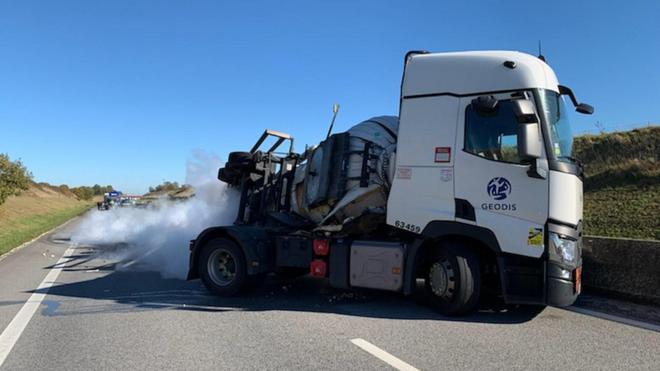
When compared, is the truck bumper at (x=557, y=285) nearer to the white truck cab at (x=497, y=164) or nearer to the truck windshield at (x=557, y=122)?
the white truck cab at (x=497, y=164)

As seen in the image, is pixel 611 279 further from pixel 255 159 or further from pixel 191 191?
pixel 191 191

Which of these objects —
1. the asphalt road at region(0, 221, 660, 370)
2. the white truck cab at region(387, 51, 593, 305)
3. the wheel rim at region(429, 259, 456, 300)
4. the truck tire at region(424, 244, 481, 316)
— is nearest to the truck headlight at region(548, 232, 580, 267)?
the white truck cab at region(387, 51, 593, 305)

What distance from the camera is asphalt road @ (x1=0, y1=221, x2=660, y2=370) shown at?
4980mm

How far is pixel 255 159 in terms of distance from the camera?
10047 millimetres

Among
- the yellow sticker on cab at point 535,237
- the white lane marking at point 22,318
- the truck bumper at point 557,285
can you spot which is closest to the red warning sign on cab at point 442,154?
the yellow sticker on cab at point 535,237

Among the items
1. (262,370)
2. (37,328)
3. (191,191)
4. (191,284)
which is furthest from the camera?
(191,191)

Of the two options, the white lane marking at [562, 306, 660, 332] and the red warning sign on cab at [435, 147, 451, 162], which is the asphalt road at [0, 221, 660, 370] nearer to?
the white lane marking at [562, 306, 660, 332]

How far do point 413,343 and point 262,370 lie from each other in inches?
67.3

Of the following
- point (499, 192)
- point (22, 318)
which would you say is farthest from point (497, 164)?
point (22, 318)

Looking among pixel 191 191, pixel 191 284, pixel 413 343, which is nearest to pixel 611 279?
pixel 413 343

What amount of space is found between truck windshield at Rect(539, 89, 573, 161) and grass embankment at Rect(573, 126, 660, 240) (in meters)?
9.47

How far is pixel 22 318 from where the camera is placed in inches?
275

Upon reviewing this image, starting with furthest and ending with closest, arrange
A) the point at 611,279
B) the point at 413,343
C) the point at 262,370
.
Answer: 1. the point at 611,279
2. the point at 413,343
3. the point at 262,370

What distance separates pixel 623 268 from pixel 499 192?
2541 mm
